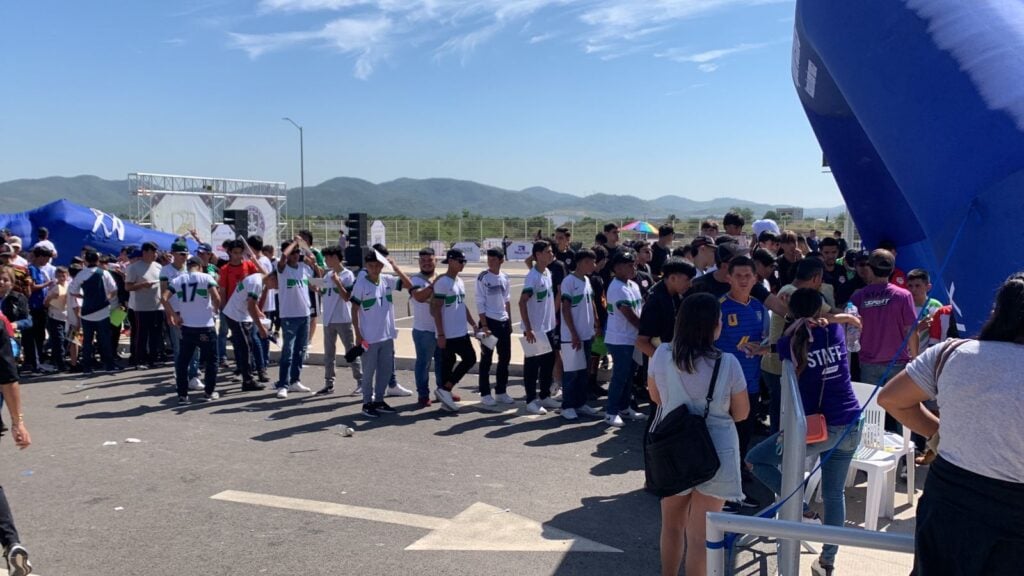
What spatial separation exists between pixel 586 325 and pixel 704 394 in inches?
173

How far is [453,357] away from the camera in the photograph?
8609 millimetres

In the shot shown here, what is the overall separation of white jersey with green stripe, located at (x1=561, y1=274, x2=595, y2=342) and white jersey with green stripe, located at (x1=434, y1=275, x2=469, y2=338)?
3.83 feet

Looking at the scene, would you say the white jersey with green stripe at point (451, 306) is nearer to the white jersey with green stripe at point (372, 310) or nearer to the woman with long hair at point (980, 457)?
the white jersey with green stripe at point (372, 310)

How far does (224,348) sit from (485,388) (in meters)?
4.90

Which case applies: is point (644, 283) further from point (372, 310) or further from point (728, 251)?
point (372, 310)

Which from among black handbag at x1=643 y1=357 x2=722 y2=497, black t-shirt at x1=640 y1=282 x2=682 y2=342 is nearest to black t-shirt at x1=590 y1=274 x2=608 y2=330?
black t-shirt at x1=640 y1=282 x2=682 y2=342

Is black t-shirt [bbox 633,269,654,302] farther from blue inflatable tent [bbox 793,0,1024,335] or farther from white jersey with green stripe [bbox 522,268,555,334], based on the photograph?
blue inflatable tent [bbox 793,0,1024,335]

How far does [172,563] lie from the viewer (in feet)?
15.2

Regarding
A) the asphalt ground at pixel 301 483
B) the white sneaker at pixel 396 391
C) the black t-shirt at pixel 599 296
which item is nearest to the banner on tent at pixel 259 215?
the asphalt ground at pixel 301 483

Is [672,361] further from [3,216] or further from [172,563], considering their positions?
[3,216]

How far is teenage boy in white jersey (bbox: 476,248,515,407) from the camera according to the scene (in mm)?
8602

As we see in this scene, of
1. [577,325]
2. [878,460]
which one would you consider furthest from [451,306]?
[878,460]

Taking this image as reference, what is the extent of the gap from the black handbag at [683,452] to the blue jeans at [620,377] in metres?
3.79

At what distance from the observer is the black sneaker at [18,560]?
431cm
